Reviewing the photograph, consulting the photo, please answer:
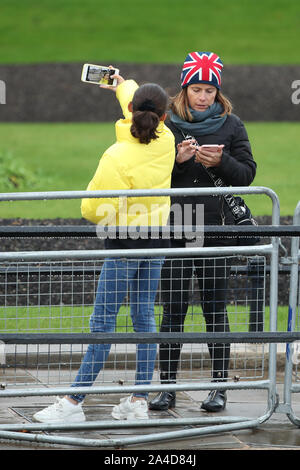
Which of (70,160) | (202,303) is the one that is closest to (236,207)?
(202,303)

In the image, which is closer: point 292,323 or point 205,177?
point 292,323

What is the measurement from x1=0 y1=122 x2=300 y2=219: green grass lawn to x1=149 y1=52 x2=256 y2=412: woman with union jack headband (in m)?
5.64

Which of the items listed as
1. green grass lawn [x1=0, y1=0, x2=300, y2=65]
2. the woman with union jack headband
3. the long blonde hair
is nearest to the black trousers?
the woman with union jack headband

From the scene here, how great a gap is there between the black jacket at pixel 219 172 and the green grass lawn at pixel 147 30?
26.5m

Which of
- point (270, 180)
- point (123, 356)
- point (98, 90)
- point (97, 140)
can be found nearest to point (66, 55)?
point (98, 90)

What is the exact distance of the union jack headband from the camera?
5.70 metres

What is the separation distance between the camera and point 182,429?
5.31 metres

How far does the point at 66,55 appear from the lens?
33344 millimetres

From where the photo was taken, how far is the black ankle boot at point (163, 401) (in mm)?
5703

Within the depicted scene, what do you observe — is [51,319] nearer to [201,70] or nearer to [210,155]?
[210,155]

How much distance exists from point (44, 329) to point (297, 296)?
1.52 m

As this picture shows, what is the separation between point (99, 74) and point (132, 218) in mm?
959

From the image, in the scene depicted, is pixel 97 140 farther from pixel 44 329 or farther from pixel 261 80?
pixel 44 329

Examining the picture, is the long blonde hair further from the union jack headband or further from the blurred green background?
the blurred green background
